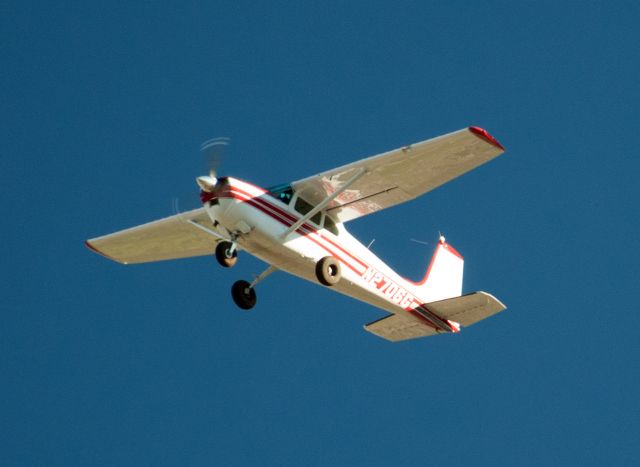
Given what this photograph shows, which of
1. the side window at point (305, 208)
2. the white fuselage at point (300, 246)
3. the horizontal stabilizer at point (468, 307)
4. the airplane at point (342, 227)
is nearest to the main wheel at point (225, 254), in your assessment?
the airplane at point (342, 227)

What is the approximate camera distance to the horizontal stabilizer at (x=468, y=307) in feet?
66.5

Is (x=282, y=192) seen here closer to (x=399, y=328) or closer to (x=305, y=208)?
(x=305, y=208)

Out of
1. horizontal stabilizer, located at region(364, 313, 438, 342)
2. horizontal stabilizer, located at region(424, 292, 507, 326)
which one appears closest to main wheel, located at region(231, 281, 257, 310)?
horizontal stabilizer, located at region(364, 313, 438, 342)

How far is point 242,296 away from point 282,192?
1.86 metres

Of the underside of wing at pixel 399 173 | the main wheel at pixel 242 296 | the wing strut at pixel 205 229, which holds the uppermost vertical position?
the underside of wing at pixel 399 173

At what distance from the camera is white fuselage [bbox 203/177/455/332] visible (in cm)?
1889

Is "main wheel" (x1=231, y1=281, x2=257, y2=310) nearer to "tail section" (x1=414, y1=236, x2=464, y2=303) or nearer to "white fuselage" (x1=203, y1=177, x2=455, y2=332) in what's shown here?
"white fuselage" (x1=203, y1=177, x2=455, y2=332)

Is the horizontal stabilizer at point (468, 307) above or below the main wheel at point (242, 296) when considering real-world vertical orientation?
above

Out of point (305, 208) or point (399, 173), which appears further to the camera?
point (305, 208)

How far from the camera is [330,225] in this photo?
2017 cm

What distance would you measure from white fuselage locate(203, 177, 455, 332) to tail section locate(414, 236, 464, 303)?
669mm

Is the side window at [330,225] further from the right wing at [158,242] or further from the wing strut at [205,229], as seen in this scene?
the right wing at [158,242]

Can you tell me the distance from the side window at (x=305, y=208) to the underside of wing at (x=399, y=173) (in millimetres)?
92

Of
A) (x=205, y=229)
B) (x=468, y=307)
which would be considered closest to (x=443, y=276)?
(x=468, y=307)
